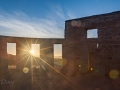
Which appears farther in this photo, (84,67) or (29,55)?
(29,55)

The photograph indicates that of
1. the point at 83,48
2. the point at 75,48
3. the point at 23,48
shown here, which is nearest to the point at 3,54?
the point at 23,48

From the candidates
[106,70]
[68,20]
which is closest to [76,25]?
[68,20]

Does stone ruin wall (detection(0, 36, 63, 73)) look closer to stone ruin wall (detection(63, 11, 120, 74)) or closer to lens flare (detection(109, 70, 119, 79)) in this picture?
stone ruin wall (detection(63, 11, 120, 74))

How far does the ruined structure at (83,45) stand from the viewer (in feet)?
46.3

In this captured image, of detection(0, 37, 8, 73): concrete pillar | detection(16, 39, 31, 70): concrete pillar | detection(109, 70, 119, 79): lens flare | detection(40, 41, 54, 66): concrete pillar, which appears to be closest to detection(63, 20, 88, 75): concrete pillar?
detection(40, 41, 54, 66): concrete pillar

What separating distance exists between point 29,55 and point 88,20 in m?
8.49

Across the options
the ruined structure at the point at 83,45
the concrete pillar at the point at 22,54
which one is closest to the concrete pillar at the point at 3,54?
the ruined structure at the point at 83,45

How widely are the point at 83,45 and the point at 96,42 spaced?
1.55 meters

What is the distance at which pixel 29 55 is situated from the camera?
18.9 meters

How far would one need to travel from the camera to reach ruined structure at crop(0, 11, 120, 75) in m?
14.1

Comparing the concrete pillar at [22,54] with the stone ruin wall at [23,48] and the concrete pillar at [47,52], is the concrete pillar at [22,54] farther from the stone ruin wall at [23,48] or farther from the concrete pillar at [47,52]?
the concrete pillar at [47,52]

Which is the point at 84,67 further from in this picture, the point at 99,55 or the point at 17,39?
the point at 17,39

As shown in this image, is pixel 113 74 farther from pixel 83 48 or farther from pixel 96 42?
pixel 83 48

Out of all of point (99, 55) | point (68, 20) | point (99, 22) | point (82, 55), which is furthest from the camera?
point (68, 20)
